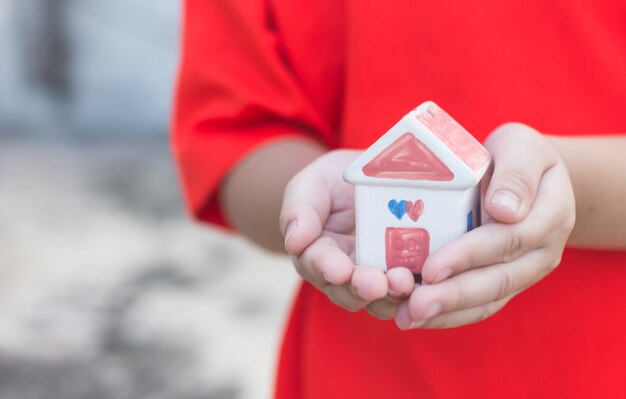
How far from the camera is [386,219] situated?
25.6 inches

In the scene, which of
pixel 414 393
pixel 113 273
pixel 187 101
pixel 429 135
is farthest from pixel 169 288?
pixel 429 135

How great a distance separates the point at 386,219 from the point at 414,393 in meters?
0.20

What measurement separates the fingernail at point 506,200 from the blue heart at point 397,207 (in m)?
0.11

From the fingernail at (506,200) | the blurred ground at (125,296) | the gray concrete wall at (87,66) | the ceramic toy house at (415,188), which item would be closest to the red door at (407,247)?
the ceramic toy house at (415,188)

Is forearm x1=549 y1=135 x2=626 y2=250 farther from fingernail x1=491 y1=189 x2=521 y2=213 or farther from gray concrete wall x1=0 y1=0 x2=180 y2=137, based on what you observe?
gray concrete wall x1=0 y1=0 x2=180 y2=137

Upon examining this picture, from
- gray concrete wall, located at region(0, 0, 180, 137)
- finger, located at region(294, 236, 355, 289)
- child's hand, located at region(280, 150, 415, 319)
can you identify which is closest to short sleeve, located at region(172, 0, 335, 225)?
child's hand, located at region(280, 150, 415, 319)

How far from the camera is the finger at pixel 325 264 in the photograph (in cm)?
57

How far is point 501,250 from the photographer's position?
1.85ft

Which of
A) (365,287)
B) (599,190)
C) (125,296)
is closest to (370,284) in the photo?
(365,287)

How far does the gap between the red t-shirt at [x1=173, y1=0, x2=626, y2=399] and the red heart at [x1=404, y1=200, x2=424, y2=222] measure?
5.2 inches

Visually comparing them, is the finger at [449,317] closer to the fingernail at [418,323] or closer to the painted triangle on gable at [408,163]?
the fingernail at [418,323]

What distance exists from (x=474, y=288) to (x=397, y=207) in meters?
0.12

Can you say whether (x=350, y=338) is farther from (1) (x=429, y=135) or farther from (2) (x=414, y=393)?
(1) (x=429, y=135)

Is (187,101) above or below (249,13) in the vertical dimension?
below
